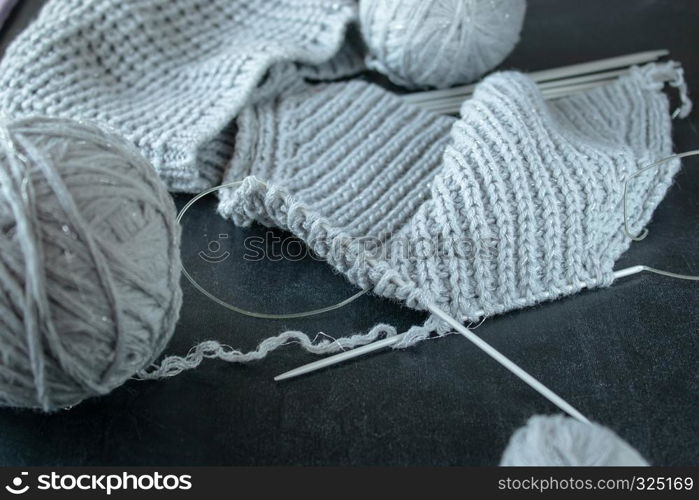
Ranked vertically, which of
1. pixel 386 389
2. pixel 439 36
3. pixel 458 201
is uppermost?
pixel 439 36

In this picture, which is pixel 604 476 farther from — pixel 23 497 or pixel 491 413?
pixel 23 497

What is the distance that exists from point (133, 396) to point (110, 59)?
54cm

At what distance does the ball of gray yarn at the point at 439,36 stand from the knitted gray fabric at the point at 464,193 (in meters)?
0.10

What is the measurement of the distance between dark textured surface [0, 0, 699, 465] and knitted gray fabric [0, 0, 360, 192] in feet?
0.53

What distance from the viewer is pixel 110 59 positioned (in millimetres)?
1034

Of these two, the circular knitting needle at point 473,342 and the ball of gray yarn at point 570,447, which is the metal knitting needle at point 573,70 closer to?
the circular knitting needle at point 473,342

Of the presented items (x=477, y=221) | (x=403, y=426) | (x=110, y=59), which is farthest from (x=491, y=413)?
(x=110, y=59)

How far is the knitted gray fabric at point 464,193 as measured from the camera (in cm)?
83

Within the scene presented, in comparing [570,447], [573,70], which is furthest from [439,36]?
[570,447]

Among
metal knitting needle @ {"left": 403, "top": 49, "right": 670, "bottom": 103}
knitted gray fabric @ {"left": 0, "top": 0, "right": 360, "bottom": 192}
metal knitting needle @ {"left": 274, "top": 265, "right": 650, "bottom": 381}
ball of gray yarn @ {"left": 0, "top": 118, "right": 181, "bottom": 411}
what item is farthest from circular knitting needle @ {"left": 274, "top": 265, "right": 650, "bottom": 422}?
metal knitting needle @ {"left": 403, "top": 49, "right": 670, "bottom": 103}

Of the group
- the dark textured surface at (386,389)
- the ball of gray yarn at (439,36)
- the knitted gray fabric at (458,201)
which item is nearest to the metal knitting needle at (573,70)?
the ball of gray yarn at (439,36)

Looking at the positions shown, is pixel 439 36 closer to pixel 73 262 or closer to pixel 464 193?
Answer: pixel 464 193

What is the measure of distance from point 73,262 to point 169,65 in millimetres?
549

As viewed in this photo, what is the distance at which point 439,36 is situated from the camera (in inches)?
41.1
